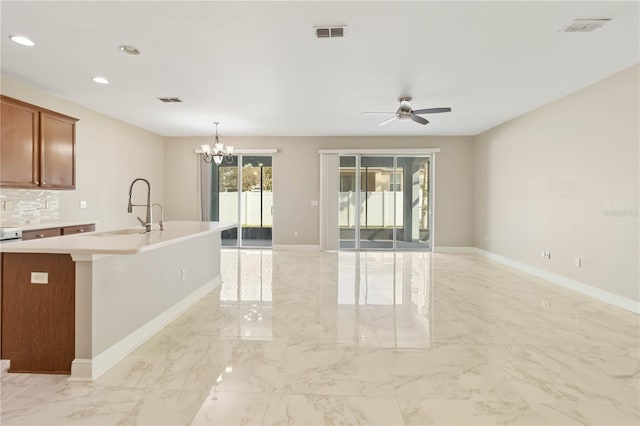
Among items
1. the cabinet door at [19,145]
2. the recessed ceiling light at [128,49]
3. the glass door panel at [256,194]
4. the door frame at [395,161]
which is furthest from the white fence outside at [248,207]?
the recessed ceiling light at [128,49]

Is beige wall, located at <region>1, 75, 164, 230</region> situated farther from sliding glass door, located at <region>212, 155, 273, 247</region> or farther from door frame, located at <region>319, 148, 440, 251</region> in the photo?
door frame, located at <region>319, 148, 440, 251</region>

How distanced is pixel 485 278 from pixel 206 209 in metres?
6.24

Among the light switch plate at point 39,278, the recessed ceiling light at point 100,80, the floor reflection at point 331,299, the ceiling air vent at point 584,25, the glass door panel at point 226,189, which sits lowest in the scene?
the floor reflection at point 331,299

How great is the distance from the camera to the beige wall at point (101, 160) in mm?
5022

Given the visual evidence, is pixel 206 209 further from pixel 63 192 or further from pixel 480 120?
pixel 480 120

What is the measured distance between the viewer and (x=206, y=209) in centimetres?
826

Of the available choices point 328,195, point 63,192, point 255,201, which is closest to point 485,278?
point 328,195

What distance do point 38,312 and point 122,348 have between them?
24.3 inches

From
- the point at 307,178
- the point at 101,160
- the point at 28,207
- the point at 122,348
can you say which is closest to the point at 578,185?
the point at 307,178

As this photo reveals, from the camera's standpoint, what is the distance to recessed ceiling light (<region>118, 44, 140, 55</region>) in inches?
131

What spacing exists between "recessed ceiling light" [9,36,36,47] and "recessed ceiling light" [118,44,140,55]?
0.80m

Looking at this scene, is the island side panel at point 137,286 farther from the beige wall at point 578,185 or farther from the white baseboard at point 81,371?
the beige wall at point 578,185

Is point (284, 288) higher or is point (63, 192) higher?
point (63, 192)

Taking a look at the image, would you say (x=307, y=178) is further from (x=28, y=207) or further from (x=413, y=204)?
(x=28, y=207)
